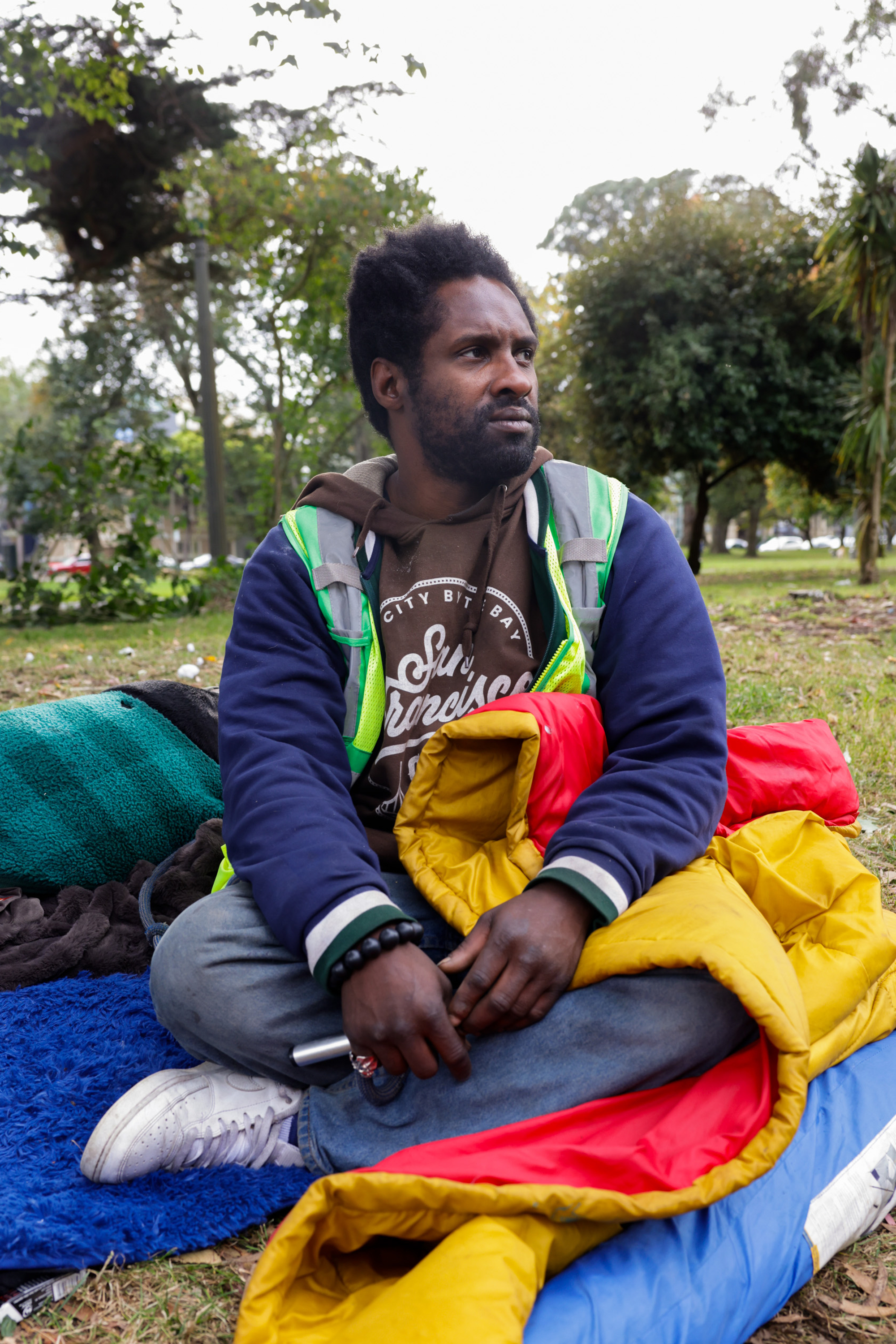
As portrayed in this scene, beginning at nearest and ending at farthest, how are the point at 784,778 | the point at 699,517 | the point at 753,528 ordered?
the point at 784,778 → the point at 699,517 → the point at 753,528

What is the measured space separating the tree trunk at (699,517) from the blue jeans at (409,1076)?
1664 cm

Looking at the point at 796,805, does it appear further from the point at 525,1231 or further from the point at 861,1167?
the point at 525,1231

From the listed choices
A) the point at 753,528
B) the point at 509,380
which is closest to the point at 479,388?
the point at 509,380

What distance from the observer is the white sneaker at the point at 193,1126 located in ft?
5.98

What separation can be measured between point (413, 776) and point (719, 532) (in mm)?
44638

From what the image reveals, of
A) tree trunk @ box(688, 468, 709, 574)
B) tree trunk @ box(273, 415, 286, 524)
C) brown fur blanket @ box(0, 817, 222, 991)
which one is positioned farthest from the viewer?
tree trunk @ box(688, 468, 709, 574)

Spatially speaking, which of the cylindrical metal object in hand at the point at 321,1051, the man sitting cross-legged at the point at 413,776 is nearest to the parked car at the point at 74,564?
the man sitting cross-legged at the point at 413,776

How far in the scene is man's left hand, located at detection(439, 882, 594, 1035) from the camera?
5.38 ft

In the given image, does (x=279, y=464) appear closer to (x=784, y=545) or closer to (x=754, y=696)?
(x=754, y=696)

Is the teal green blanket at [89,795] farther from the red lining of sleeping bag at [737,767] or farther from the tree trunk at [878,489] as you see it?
the tree trunk at [878,489]

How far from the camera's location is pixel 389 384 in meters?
2.54

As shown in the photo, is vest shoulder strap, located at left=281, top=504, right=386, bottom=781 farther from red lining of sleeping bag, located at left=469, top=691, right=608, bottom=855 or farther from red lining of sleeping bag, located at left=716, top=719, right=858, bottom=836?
red lining of sleeping bag, located at left=716, top=719, right=858, bottom=836

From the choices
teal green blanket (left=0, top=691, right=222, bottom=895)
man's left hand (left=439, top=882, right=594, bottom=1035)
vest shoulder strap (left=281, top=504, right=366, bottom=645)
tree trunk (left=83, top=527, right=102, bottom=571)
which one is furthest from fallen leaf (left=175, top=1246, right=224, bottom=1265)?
tree trunk (left=83, top=527, right=102, bottom=571)

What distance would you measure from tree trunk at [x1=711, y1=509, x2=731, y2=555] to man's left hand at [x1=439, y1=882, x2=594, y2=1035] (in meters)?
44.3
